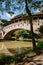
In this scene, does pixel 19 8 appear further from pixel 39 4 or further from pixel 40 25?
pixel 40 25

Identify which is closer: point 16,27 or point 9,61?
point 9,61

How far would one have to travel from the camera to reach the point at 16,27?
4700cm

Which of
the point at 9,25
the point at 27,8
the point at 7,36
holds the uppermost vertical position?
the point at 27,8

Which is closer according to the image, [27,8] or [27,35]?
[27,8]

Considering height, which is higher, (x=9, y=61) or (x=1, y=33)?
(x=9, y=61)

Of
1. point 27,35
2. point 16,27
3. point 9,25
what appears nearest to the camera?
point 16,27

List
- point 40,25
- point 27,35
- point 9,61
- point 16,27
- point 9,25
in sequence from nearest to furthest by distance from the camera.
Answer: point 9,61, point 40,25, point 16,27, point 9,25, point 27,35

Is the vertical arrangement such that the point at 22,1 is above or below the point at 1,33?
above

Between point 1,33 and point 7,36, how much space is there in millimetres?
1819

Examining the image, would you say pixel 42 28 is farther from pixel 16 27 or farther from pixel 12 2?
pixel 12 2

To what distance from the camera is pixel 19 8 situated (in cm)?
2088

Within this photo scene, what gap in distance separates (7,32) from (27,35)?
237 inches

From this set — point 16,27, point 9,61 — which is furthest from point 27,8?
point 16,27

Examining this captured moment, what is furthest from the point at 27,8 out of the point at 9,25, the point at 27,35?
the point at 27,35
